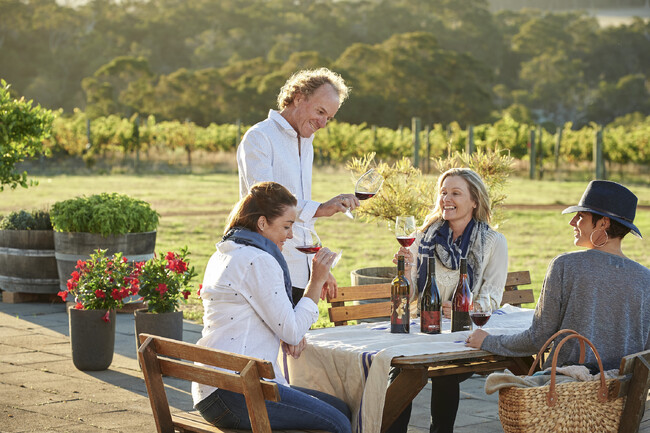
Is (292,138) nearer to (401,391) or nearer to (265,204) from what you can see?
(265,204)

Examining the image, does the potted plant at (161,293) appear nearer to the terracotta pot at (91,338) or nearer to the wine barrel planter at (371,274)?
the terracotta pot at (91,338)

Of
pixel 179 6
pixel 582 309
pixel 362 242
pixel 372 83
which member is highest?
pixel 179 6

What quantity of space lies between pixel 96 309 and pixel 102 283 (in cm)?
18

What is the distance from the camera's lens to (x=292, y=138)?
4.61 meters

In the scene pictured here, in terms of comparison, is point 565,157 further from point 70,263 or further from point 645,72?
point 645,72

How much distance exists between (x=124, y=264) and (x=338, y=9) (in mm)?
87678

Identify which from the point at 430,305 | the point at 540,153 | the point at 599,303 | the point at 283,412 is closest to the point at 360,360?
the point at 283,412

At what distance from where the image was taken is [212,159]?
131 ft

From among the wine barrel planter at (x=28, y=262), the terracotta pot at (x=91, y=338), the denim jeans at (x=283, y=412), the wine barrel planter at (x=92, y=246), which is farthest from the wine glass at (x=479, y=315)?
the wine barrel planter at (x=28, y=262)

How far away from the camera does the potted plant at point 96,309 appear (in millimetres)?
5730

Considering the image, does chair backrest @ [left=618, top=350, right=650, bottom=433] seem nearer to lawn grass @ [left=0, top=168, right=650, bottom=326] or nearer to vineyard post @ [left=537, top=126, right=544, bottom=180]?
lawn grass @ [left=0, top=168, right=650, bottom=326]

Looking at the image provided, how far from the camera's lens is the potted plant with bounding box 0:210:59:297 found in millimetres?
7938

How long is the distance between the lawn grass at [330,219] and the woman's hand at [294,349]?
136 inches

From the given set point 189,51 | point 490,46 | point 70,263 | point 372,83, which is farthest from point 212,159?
point 490,46
